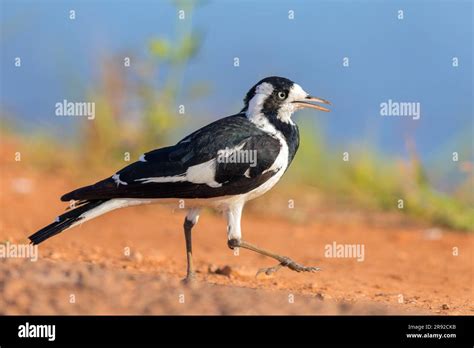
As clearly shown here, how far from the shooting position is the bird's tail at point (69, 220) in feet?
22.2

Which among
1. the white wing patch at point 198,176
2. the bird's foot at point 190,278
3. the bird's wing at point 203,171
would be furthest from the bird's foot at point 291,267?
the white wing patch at point 198,176

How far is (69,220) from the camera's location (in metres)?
6.86

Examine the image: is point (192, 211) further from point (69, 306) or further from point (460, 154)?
point (460, 154)

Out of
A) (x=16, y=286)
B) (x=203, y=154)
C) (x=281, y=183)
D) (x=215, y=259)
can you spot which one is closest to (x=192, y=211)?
(x=203, y=154)

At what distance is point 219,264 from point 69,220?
199 centimetres

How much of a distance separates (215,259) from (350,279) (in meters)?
1.58

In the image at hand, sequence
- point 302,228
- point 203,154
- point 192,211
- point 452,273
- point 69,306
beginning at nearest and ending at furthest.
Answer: point 69,306
point 203,154
point 192,211
point 452,273
point 302,228

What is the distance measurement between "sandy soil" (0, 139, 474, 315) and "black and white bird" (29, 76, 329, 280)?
0.45 m

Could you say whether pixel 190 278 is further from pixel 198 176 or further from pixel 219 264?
pixel 219 264

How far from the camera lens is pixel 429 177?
11.9 m

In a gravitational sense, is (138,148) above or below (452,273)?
above

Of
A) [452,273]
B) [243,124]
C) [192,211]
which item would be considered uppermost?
[243,124]

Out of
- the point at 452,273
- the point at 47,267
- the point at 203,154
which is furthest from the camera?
the point at 452,273

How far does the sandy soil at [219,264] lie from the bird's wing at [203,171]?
640mm
